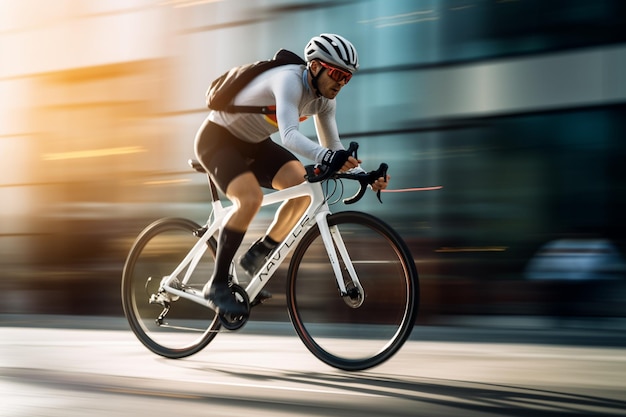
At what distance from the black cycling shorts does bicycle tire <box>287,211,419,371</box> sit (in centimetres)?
55

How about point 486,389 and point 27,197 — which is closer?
point 486,389

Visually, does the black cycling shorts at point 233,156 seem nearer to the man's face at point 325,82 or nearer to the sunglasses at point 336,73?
the man's face at point 325,82

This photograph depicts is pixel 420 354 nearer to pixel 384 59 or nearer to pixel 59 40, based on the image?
pixel 384 59

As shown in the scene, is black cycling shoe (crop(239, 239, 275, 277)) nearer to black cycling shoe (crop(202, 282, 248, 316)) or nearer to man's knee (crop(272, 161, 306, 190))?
black cycling shoe (crop(202, 282, 248, 316))

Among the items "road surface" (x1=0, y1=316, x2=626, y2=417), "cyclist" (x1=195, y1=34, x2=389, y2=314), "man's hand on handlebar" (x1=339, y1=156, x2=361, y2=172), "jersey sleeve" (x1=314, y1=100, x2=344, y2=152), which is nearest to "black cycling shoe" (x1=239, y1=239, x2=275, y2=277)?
"cyclist" (x1=195, y1=34, x2=389, y2=314)

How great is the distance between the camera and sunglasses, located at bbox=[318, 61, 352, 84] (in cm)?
465

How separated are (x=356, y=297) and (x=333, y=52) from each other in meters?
1.32

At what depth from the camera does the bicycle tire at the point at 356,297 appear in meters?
4.60

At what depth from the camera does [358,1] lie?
417 inches

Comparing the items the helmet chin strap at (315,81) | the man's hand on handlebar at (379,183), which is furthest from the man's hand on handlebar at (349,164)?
the helmet chin strap at (315,81)

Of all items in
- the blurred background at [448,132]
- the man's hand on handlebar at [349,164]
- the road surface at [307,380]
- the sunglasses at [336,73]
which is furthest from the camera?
the blurred background at [448,132]

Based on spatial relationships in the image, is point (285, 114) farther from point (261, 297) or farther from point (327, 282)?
point (261, 297)

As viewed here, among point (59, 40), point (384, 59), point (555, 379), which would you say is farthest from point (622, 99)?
point (59, 40)

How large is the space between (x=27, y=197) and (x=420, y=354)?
12.1 metres
